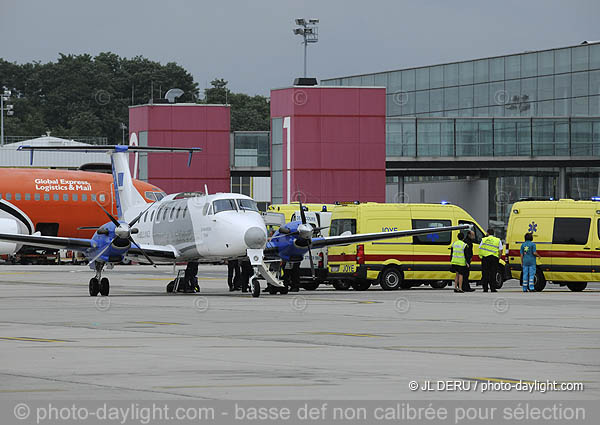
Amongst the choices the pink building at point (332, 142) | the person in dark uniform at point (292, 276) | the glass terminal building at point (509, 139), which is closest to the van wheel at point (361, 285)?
the person in dark uniform at point (292, 276)

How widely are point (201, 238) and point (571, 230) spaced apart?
10823 mm

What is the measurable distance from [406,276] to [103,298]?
9.46 meters

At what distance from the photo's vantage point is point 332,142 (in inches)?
2621

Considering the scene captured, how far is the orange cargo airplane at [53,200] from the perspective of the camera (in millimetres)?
56156

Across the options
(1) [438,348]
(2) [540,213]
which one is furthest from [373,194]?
(1) [438,348]

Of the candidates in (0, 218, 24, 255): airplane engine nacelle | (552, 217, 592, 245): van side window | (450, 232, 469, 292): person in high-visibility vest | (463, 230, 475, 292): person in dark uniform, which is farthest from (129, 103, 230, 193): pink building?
(450, 232, 469, 292): person in high-visibility vest

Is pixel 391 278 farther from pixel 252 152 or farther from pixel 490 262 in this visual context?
pixel 252 152

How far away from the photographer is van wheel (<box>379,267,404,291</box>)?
3294cm

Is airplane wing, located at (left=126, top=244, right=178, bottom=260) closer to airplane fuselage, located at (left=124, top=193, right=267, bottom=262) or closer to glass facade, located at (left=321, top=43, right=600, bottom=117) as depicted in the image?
airplane fuselage, located at (left=124, top=193, right=267, bottom=262)

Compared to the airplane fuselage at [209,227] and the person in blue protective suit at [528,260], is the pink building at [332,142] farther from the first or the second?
the person in blue protective suit at [528,260]

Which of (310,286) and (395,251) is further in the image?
(310,286)

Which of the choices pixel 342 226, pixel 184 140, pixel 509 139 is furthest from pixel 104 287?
pixel 509 139

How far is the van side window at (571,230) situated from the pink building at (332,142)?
3400 centimetres

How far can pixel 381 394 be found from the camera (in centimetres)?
1071
